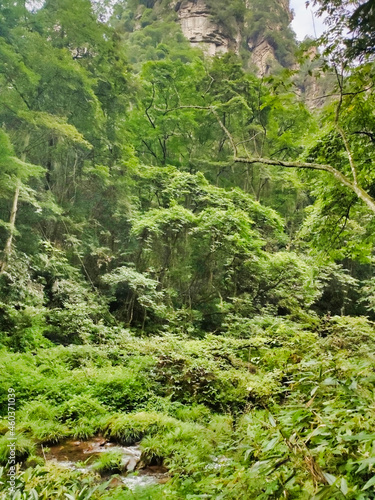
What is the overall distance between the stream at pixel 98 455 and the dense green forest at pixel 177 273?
0.10ft

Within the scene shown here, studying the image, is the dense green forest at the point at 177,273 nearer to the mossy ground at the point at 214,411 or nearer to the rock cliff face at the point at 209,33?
the mossy ground at the point at 214,411

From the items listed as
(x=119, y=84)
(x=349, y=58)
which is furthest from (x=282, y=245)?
(x=349, y=58)

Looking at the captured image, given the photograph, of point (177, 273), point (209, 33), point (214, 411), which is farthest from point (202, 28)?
point (214, 411)

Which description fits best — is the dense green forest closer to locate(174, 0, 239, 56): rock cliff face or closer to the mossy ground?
the mossy ground

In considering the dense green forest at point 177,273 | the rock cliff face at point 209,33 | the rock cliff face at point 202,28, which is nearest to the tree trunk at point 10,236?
the dense green forest at point 177,273

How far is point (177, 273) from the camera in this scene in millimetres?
12070

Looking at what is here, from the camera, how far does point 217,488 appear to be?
181 centimetres

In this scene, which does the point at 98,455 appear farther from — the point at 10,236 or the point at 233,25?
the point at 233,25

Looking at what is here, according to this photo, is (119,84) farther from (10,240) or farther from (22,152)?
(10,240)

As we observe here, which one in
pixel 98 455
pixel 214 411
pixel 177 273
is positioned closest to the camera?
pixel 98 455

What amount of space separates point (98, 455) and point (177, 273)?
808cm

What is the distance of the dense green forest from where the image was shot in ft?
7.33

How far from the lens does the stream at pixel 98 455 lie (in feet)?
11.9

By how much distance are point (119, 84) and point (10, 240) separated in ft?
24.4
